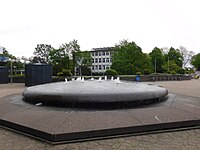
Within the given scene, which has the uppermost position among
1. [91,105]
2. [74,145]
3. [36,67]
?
[36,67]

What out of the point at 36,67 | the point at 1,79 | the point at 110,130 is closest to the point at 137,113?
the point at 110,130

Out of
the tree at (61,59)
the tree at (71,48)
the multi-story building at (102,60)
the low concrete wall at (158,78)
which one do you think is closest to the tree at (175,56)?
the multi-story building at (102,60)

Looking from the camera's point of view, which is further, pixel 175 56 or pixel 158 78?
pixel 175 56

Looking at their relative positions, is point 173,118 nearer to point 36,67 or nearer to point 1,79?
point 36,67

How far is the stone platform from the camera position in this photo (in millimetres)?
3838

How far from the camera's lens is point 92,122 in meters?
4.24

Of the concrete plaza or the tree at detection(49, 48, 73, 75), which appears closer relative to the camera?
the concrete plaza

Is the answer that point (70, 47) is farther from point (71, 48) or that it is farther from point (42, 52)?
point (42, 52)

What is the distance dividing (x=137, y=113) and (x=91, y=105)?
131 centimetres

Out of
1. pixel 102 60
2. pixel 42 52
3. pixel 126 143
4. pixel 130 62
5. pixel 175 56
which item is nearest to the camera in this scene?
pixel 126 143

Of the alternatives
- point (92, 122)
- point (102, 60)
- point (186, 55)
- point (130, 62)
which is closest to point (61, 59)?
point (130, 62)

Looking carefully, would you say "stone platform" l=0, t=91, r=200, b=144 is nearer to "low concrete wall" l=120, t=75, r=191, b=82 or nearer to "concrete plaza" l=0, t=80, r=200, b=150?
"concrete plaza" l=0, t=80, r=200, b=150

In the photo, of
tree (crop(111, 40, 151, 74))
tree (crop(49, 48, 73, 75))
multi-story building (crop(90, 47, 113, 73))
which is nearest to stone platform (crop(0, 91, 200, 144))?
tree (crop(49, 48, 73, 75))

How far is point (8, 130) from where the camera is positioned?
4.48 m
